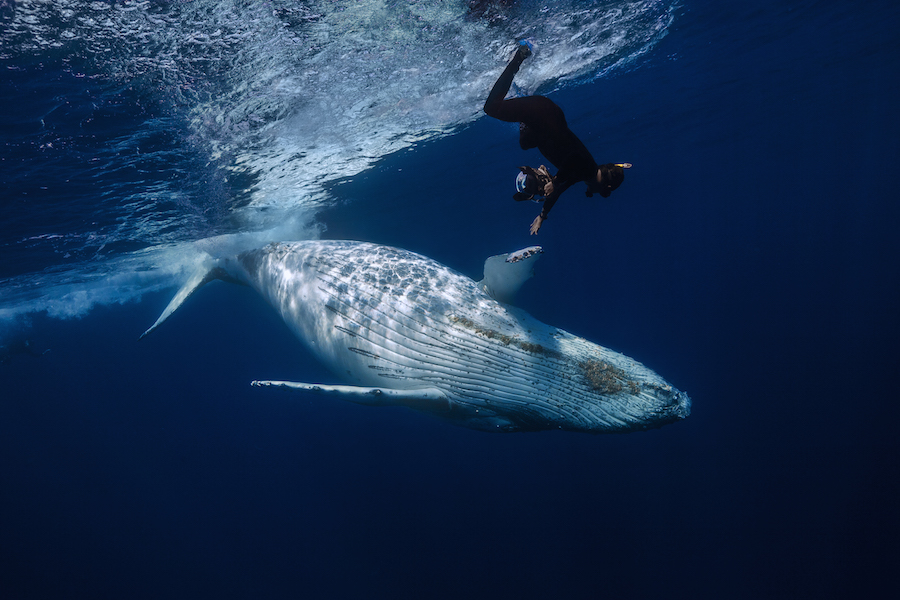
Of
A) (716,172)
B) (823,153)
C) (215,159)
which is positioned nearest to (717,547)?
(215,159)

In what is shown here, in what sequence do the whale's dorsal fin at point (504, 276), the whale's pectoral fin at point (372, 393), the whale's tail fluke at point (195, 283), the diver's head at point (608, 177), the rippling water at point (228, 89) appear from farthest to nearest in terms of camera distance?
the whale's tail fluke at point (195, 283) → the rippling water at point (228, 89) → the whale's dorsal fin at point (504, 276) → the whale's pectoral fin at point (372, 393) → the diver's head at point (608, 177)

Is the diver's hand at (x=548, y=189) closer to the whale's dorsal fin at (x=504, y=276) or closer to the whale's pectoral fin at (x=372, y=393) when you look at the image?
the whale's dorsal fin at (x=504, y=276)

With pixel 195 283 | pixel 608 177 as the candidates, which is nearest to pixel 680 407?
pixel 608 177

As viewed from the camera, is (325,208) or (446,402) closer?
(446,402)

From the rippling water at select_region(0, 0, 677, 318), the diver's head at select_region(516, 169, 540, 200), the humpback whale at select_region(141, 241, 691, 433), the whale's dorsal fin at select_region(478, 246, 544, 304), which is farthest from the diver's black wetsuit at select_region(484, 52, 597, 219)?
the rippling water at select_region(0, 0, 677, 318)

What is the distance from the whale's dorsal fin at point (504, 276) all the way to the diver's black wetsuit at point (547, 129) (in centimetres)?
181

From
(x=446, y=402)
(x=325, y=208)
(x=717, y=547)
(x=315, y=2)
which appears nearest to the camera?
(x=446, y=402)

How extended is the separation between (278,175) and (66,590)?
28721mm

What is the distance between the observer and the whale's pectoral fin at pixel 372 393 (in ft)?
13.3

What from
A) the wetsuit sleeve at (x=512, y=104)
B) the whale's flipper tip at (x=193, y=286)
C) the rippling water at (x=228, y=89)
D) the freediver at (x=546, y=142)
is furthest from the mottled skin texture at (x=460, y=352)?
the whale's flipper tip at (x=193, y=286)

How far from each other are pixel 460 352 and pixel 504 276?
1.24 m

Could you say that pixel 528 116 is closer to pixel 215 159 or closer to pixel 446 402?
pixel 446 402

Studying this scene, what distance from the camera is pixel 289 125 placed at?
401 inches

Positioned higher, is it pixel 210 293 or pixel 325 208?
pixel 325 208
